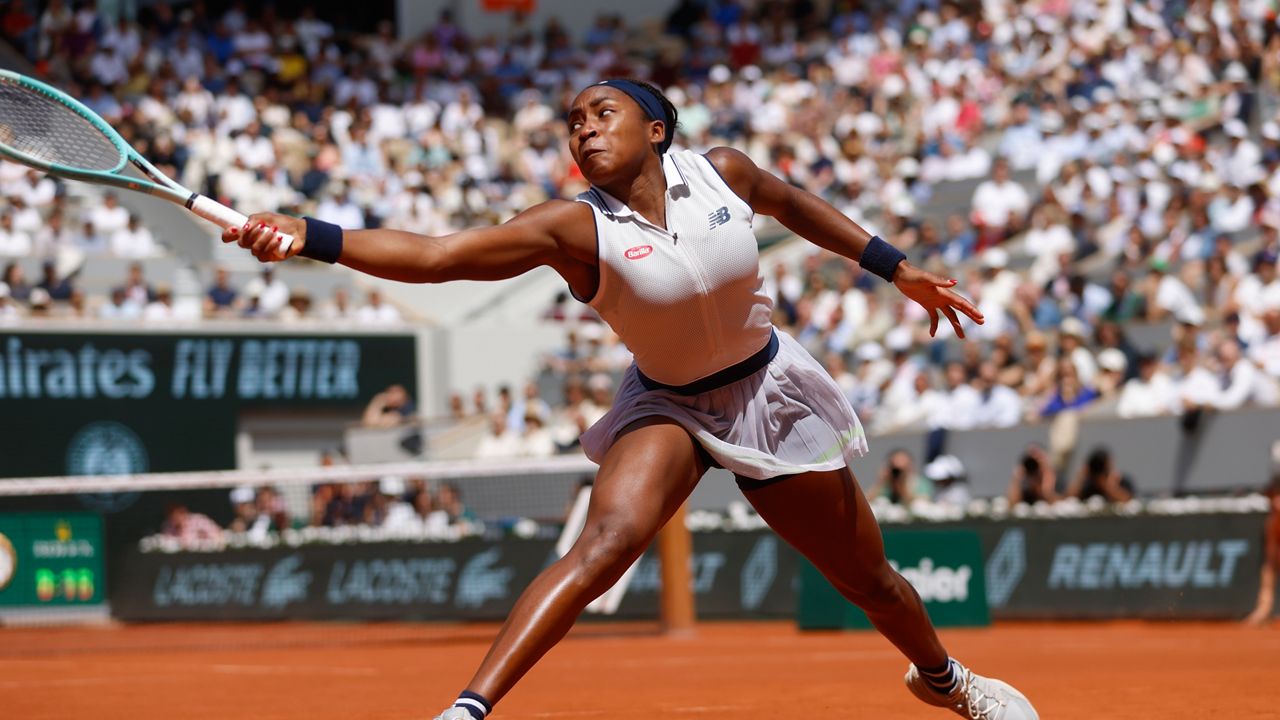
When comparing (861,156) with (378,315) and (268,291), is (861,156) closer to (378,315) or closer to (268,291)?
(378,315)

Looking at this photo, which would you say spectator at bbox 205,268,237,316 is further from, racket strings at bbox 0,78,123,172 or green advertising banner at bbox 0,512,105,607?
racket strings at bbox 0,78,123,172

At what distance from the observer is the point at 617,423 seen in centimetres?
552

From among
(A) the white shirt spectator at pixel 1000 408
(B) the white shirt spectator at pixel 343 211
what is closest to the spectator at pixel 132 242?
(B) the white shirt spectator at pixel 343 211

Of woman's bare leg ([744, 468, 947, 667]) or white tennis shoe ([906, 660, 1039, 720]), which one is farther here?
white tennis shoe ([906, 660, 1039, 720])

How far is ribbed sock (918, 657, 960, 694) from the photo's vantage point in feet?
18.9

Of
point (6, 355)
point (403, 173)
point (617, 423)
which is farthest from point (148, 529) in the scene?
point (617, 423)

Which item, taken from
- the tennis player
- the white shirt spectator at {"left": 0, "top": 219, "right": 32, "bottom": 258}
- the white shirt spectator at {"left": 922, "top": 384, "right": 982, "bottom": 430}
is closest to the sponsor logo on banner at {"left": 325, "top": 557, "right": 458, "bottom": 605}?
the white shirt spectator at {"left": 922, "top": 384, "right": 982, "bottom": 430}

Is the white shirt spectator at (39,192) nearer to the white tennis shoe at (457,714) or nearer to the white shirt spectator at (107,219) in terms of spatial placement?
the white shirt spectator at (107,219)

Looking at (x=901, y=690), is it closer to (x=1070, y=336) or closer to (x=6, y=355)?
(x=1070, y=336)

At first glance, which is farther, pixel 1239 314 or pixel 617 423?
pixel 1239 314

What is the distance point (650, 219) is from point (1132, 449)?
11.6m

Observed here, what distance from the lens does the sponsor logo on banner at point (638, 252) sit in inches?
205

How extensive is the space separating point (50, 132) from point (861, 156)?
65.3 ft

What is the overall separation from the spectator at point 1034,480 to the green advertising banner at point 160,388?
9.74 m
